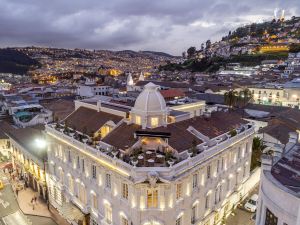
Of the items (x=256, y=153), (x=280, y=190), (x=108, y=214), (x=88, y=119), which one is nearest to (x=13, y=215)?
(x=88, y=119)

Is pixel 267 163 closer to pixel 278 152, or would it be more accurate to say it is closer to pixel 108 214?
pixel 278 152

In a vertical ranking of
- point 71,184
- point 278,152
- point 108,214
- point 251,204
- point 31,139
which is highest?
point 278,152

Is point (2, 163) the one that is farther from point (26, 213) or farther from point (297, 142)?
point (297, 142)

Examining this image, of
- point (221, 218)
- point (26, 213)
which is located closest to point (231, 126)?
point (221, 218)

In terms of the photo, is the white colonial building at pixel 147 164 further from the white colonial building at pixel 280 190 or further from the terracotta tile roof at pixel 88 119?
the white colonial building at pixel 280 190

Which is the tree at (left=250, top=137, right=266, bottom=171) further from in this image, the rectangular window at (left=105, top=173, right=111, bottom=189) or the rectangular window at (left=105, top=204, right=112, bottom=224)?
the rectangular window at (left=105, top=173, right=111, bottom=189)

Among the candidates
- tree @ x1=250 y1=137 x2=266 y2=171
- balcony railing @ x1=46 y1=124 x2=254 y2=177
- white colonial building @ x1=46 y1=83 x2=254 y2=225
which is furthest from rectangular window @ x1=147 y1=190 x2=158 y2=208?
tree @ x1=250 y1=137 x2=266 y2=171

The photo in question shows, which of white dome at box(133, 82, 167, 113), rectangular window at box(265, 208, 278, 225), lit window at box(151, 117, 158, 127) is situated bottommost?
rectangular window at box(265, 208, 278, 225)
